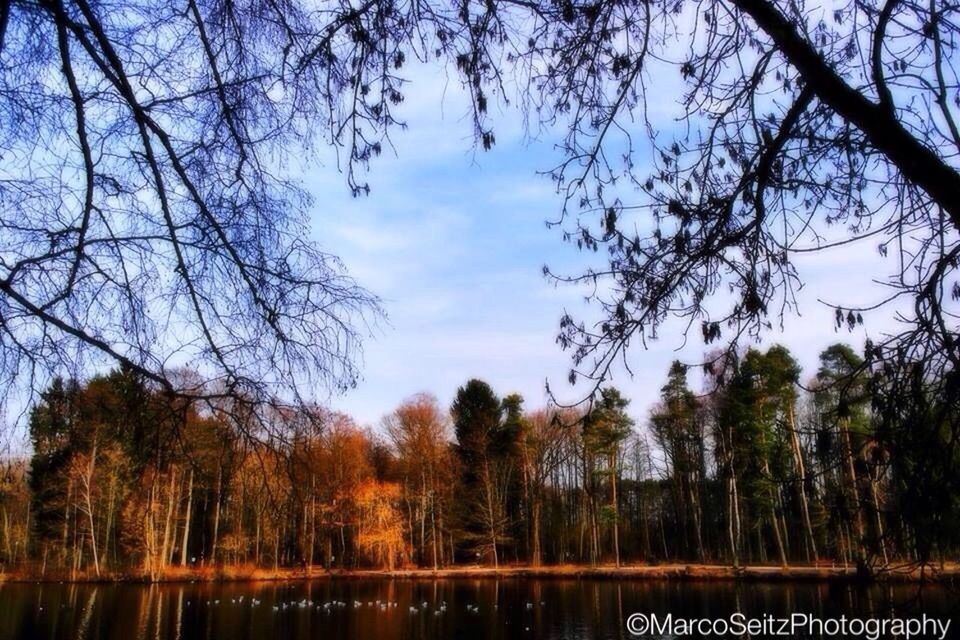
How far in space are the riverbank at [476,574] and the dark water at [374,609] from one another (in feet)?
3.95

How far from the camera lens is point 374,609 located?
20438 millimetres

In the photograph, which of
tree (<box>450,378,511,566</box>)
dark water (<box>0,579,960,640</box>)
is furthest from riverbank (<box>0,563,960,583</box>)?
tree (<box>450,378,511,566</box>)

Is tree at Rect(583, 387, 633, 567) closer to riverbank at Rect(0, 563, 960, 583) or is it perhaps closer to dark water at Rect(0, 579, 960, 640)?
riverbank at Rect(0, 563, 960, 583)

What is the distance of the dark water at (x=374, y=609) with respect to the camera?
52.8 ft

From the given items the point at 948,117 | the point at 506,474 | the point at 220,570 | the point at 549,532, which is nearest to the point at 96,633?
the point at 220,570

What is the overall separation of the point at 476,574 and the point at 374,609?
12.6 metres

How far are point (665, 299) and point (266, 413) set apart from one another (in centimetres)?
187

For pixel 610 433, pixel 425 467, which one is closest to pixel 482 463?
pixel 425 467

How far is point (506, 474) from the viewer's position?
117ft

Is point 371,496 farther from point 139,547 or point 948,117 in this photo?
point 948,117

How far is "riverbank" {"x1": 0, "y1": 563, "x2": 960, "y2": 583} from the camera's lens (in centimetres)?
2467

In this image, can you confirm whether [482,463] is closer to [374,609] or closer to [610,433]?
[610,433]

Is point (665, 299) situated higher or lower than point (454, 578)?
higher

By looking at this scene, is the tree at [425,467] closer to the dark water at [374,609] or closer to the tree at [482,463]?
the tree at [482,463]
